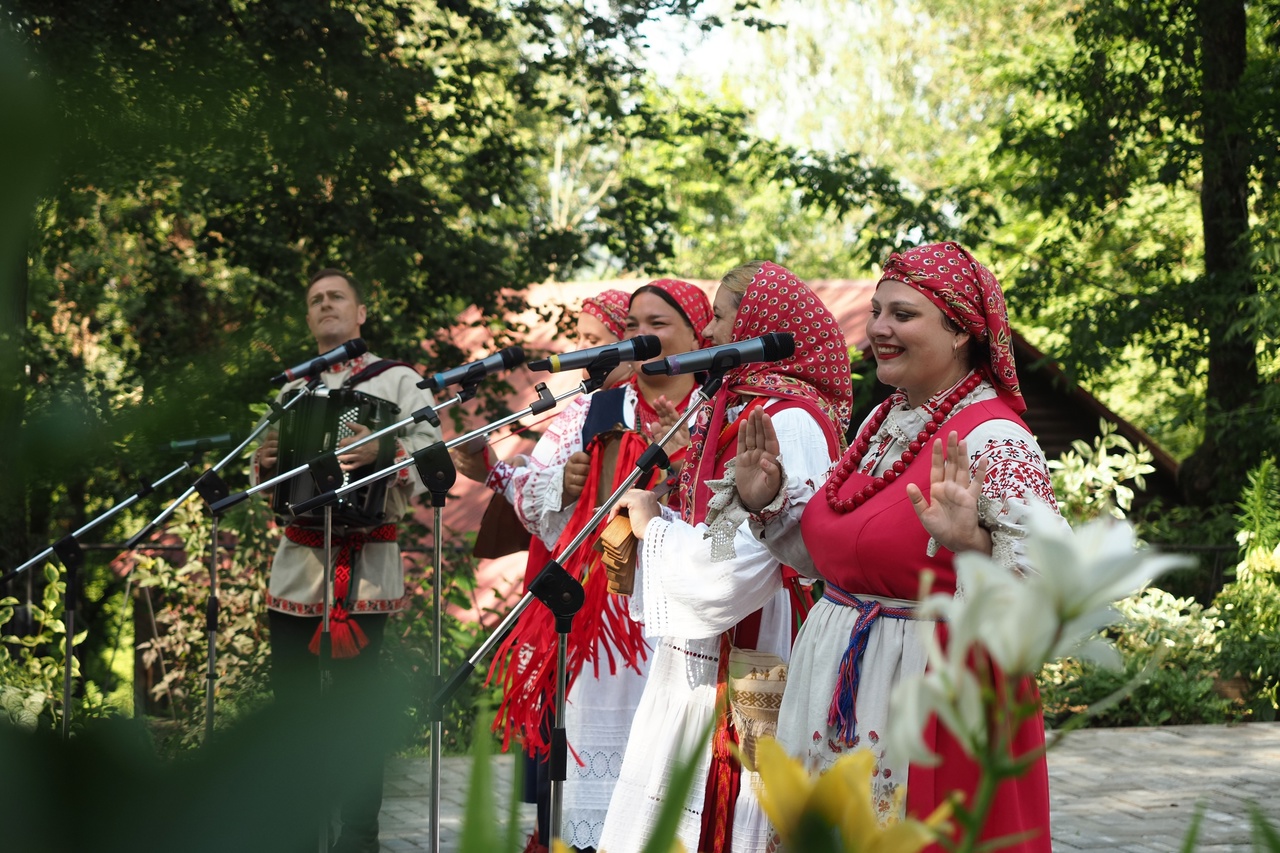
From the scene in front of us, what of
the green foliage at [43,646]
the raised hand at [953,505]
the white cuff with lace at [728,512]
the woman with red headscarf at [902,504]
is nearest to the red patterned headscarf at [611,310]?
the white cuff with lace at [728,512]

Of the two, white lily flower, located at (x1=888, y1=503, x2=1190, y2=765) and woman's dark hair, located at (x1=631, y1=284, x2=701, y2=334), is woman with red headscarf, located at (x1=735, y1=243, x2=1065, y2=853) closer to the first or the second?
woman's dark hair, located at (x1=631, y1=284, x2=701, y2=334)

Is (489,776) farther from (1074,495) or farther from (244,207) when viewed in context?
(1074,495)

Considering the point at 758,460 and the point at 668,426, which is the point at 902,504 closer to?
the point at 758,460

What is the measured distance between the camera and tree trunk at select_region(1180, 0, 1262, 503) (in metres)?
10.9

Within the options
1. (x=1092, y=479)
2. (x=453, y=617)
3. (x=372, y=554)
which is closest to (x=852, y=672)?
(x=372, y=554)

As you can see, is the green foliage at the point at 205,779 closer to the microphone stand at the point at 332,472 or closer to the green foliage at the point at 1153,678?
the microphone stand at the point at 332,472

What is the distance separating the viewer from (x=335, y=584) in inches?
184

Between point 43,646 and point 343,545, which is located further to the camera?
point 43,646

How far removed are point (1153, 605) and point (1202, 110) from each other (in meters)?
4.52

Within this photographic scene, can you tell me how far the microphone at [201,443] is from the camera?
543mm

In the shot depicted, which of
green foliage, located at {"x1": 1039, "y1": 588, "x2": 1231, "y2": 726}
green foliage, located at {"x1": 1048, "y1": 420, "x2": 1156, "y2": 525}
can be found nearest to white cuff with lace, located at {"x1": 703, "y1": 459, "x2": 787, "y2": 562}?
green foliage, located at {"x1": 1039, "y1": 588, "x2": 1231, "y2": 726}

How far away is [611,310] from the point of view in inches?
189

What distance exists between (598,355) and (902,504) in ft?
3.16

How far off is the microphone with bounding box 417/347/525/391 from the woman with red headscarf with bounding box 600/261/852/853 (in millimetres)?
520
